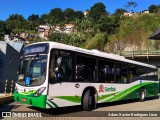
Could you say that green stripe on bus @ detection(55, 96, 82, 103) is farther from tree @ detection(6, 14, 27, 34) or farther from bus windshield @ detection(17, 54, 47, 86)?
tree @ detection(6, 14, 27, 34)

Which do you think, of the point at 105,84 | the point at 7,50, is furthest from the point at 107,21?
the point at 105,84

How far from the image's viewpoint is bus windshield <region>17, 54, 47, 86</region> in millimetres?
10516

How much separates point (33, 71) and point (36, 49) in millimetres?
962

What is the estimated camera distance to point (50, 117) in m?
10.2

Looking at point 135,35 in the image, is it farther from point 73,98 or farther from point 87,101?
point 73,98

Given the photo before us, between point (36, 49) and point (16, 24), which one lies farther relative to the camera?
point (16, 24)

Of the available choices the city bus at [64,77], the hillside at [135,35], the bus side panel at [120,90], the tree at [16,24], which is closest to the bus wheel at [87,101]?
the city bus at [64,77]

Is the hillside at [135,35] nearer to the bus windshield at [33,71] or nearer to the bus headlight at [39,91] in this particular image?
the bus windshield at [33,71]

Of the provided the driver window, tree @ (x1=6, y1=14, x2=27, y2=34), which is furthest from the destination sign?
tree @ (x1=6, y1=14, x2=27, y2=34)

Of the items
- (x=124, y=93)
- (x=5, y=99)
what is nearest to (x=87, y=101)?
(x=124, y=93)

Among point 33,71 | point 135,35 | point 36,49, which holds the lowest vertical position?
point 33,71

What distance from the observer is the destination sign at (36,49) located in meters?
10.9

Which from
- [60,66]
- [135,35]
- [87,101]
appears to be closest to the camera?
[60,66]

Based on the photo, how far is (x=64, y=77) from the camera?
436 inches
